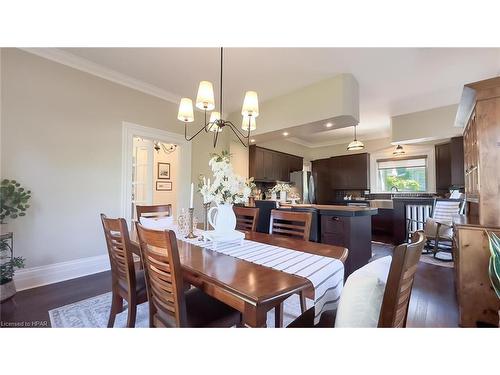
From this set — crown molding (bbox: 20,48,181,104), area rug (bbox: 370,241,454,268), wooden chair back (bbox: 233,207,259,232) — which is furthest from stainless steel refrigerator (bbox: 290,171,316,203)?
wooden chair back (bbox: 233,207,259,232)

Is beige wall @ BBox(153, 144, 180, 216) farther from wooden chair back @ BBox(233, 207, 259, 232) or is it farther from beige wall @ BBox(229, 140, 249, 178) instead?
wooden chair back @ BBox(233, 207, 259, 232)

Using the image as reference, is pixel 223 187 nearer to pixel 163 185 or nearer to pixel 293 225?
pixel 293 225

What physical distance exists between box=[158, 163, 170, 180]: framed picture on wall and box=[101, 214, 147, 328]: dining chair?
144 inches

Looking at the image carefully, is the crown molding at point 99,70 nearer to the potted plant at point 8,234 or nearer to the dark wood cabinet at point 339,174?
the potted plant at point 8,234

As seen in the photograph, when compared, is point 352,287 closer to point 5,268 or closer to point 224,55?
point 224,55

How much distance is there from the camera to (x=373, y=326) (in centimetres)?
78

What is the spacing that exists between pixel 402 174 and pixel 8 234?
296 inches

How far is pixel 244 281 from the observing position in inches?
37.4

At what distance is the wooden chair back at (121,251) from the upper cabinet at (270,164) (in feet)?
12.3

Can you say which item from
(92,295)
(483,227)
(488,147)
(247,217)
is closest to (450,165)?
(488,147)

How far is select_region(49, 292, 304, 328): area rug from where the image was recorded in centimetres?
178
